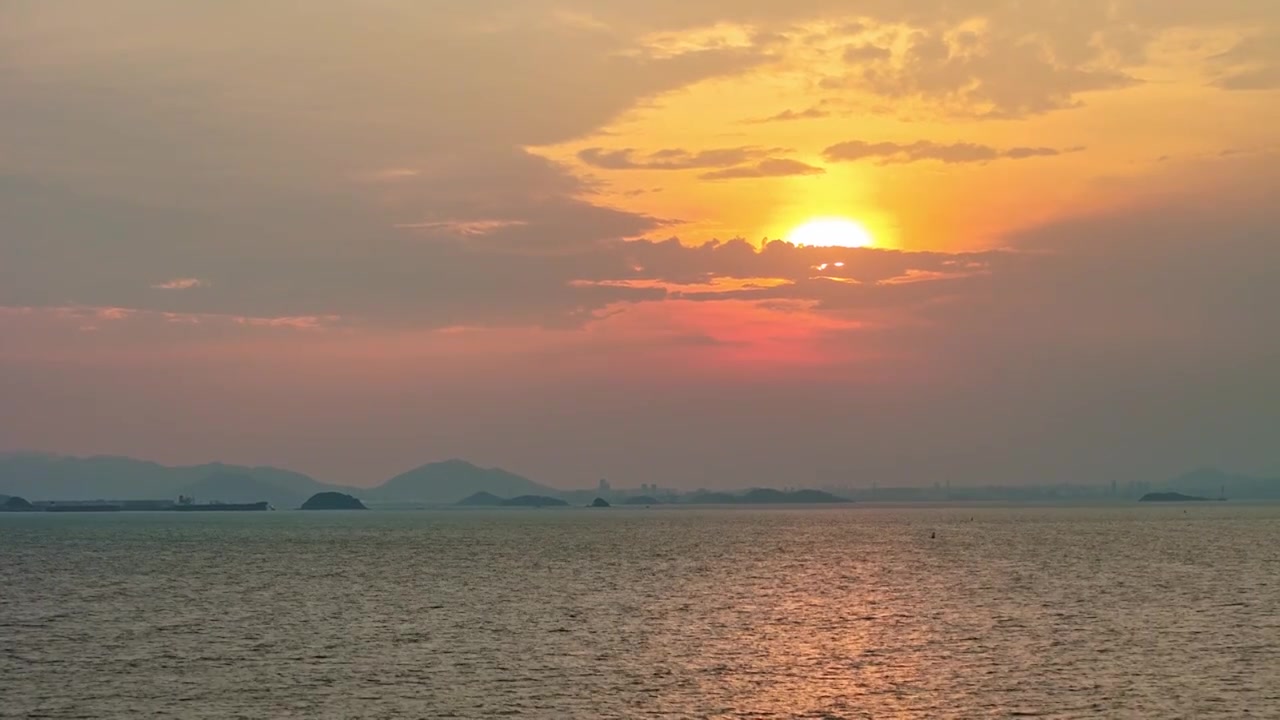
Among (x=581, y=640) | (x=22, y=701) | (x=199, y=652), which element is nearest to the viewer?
(x=22, y=701)

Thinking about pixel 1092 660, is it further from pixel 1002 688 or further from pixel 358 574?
pixel 358 574

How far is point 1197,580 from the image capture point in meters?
144

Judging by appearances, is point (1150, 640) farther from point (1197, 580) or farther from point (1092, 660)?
point (1197, 580)

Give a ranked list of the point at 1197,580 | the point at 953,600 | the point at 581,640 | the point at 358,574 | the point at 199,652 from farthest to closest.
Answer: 1. the point at 358,574
2. the point at 1197,580
3. the point at 953,600
4. the point at 581,640
5. the point at 199,652

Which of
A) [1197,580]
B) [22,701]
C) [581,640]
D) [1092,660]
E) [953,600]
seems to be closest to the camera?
[22,701]

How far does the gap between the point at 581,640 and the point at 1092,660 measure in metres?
34.8

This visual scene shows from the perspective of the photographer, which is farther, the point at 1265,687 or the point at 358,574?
the point at 358,574

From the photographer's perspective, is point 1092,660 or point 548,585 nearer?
point 1092,660

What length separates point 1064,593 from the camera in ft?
423

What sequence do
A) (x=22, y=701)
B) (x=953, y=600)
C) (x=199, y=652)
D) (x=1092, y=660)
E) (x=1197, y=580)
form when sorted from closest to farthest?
(x=22, y=701), (x=1092, y=660), (x=199, y=652), (x=953, y=600), (x=1197, y=580)

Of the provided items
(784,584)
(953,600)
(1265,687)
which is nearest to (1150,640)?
(1265,687)

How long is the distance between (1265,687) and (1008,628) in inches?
1200

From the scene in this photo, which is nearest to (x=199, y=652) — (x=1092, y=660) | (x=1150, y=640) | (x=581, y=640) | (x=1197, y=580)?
(x=581, y=640)

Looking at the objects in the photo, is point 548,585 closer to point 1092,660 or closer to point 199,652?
point 199,652
